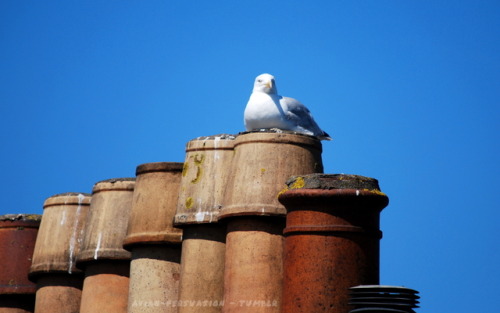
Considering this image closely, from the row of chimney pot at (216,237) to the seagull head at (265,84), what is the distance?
2.32 ft

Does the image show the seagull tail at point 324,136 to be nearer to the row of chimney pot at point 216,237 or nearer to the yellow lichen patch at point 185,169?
the row of chimney pot at point 216,237

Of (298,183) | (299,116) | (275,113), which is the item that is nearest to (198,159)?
(275,113)

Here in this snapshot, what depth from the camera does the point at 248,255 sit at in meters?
9.95

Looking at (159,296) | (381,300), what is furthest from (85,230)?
(381,300)

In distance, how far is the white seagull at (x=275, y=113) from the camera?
1079 centimetres

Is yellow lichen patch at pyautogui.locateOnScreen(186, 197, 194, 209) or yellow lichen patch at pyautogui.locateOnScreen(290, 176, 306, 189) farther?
yellow lichen patch at pyautogui.locateOnScreen(186, 197, 194, 209)

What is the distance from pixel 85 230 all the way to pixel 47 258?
1023 millimetres

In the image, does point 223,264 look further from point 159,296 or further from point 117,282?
point 117,282

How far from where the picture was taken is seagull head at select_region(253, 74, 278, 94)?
1118 centimetres

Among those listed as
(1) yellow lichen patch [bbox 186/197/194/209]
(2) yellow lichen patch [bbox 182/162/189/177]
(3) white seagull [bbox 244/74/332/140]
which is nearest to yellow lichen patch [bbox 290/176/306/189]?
(3) white seagull [bbox 244/74/332/140]

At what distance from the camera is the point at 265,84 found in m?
11.2

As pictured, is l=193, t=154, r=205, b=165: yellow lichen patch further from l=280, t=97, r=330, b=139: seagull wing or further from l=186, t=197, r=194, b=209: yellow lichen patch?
l=280, t=97, r=330, b=139: seagull wing

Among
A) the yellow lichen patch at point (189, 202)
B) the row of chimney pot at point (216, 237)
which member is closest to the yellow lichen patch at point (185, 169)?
the row of chimney pot at point (216, 237)

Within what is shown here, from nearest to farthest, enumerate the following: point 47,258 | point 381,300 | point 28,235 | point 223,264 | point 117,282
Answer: point 381,300 < point 223,264 < point 117,282 < point 47,258 < point 28,235
